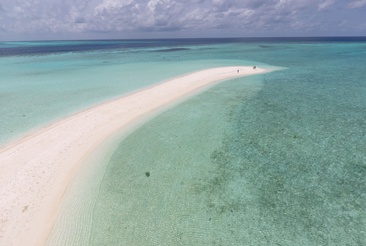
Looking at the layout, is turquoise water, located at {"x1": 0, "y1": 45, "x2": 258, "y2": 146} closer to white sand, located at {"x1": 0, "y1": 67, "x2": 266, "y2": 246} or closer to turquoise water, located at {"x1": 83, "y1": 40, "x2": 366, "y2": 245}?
white sand, located at {"x1": 0, "y1": 67, "x2": 266, "y2": 246}

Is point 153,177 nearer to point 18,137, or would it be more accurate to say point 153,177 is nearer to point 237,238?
point 237,238

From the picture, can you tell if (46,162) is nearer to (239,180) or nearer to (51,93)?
(239,180)

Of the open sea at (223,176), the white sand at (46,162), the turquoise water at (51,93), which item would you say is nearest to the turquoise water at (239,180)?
the open sea at (223,176)

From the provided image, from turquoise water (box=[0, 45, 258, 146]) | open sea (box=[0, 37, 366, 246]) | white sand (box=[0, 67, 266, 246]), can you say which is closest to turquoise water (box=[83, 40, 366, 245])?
open sea (box=[0, 37, 366, 246])

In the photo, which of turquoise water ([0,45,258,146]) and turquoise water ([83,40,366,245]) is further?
turquoise water ([0,45,258,146])

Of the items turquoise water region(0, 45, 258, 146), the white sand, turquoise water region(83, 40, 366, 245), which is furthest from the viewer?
turquoise water region(0, 45, 258, 146)

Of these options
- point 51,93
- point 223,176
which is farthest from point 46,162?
point 51,93

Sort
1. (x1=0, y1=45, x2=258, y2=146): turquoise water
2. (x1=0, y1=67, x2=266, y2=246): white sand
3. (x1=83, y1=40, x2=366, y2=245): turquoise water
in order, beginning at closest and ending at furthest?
(x1=83, y1=40, x2=366, y2=245): turquoise water < (x1=0, y1=67, x2=266, y2=246): white sand < (x1=0, y1=45, x2=258, y2=146): turquoise water

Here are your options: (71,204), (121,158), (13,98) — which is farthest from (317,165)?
(13,98)

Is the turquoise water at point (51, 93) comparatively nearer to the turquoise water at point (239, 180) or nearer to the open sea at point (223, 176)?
the open sea at point (223, 176)
